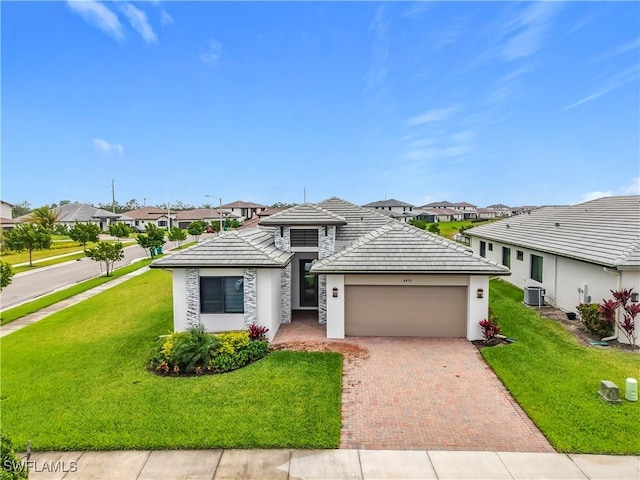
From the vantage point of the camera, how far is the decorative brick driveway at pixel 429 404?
23.7 feet

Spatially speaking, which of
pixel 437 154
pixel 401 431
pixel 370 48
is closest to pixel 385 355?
pixel 401 431

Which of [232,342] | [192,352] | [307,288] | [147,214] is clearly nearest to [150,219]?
[147,214]

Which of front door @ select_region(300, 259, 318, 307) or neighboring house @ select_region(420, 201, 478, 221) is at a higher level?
neighboring house @ select_region(420, 201, 478, 221)

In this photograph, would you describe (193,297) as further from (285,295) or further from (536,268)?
(536,268)

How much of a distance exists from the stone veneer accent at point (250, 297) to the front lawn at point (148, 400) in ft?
6.20

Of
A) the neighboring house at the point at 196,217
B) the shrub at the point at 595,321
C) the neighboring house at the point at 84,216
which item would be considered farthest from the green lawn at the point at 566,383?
the neighboring house at the point at 84,216

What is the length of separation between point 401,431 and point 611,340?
30.8 feet

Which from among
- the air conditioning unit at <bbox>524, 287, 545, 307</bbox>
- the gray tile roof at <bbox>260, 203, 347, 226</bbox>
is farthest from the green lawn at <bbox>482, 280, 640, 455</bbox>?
the gray tile roof at <bbox>260, 203, 347, 226</bbox>

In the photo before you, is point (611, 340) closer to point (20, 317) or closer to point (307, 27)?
point (307, 27)

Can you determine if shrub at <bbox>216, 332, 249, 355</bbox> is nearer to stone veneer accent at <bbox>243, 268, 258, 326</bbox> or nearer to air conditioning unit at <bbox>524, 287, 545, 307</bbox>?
stone veneer accent at <bbox>243, 268, 258, 326</bbox>

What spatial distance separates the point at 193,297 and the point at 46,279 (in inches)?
854

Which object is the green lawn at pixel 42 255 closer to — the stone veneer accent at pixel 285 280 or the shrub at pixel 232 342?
the stone veneer accent at pixel 285 280

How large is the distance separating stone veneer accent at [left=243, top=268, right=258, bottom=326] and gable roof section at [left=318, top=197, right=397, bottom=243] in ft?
16.6

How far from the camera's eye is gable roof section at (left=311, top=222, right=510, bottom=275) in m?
12.5
